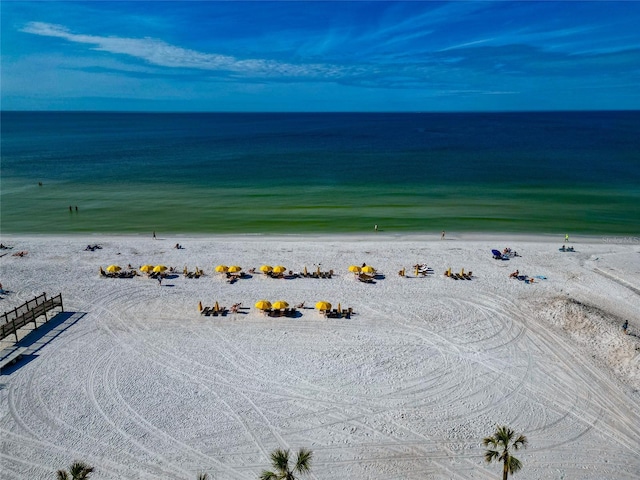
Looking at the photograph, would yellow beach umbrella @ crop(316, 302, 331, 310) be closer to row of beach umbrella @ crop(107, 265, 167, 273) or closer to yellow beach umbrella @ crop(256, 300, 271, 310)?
yellow beach umbrella @ crop(256, 300, 271, 310)

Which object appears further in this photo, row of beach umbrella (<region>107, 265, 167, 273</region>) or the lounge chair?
row of beach umbrella (<region>107, 265, 167, 273</region>)

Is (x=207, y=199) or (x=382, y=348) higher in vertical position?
(x=207, y=199)

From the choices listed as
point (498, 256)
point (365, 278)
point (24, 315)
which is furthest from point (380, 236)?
point (24, 315)

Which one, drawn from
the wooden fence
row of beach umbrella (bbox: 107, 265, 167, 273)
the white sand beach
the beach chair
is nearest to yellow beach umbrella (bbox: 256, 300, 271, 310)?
the white sand beach

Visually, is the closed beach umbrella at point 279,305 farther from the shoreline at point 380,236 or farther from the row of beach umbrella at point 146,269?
the shoreline at point 380,236

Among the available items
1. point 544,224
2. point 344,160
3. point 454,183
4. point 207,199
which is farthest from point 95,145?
point 544,224

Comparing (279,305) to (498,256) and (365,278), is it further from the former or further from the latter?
(498,256)

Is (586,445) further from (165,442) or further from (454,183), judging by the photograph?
(454,183)
